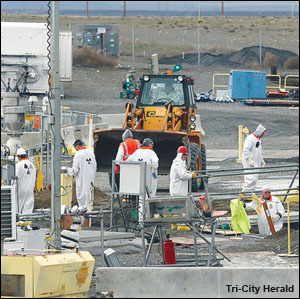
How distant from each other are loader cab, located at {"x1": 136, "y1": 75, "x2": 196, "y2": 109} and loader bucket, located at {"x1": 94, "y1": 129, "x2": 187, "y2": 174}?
1.87 m

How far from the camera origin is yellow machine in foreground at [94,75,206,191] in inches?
805

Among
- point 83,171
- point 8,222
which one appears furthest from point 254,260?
point 8,222

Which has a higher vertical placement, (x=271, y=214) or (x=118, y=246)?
(x=271, y=214)

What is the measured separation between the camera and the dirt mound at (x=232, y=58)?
172ft

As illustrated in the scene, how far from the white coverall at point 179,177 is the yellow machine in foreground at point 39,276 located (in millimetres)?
6504

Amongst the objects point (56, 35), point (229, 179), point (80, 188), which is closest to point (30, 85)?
point (229, 179)

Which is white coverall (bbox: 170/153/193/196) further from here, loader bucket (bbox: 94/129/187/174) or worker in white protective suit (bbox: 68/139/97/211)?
loader bucket (bbox: 94/129/187/174)

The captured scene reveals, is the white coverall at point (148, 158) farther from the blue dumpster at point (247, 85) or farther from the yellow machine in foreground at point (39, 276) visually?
the blue dumpster at point (247, 85)

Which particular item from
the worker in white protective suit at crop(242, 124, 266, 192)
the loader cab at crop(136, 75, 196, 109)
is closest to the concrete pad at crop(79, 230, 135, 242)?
the worker in white protective suit at crop(242, 124, 266, 192)

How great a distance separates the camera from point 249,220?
56.7 ft

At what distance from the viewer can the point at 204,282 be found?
11.0m

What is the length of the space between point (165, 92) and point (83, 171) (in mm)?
5725

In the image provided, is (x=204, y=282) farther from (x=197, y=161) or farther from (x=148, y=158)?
(x=197, y=161)

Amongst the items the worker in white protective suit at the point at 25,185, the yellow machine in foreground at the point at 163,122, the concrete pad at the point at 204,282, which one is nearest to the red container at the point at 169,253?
the concrete pad at the point at 204,282
